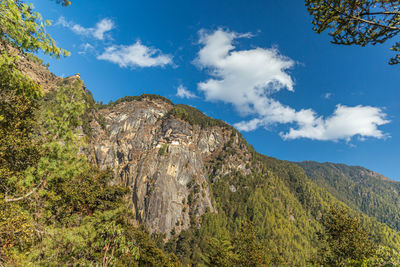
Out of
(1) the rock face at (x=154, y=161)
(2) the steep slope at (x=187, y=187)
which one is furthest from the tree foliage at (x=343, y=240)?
(1) the rock face at (x=154, y=161)

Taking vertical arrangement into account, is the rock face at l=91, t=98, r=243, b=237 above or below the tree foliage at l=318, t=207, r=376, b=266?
above

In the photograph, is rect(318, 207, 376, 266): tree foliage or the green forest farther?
rect(318, 207, 376, 266): tree foliage

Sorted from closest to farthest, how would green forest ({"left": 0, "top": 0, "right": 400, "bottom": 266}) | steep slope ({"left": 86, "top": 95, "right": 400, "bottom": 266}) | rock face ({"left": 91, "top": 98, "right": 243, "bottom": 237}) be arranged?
green forest ({"left": 0, "top": 0, "right": 400, "bottom": 266}), steep slope ({"left": 86, "top": 95, "right": 400, "bottom": 266}), rock face ({"left": 91, "top": 98, "right": 243, "bottom": 237})

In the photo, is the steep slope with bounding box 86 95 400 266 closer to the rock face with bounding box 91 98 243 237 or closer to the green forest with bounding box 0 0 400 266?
the rock face with bounding box 91 98 243 237

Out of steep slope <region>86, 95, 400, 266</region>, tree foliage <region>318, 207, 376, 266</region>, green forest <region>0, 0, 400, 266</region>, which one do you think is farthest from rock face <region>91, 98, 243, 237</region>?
tree foliage <region>318, 207, 376, 266</region>

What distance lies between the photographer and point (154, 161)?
130 meters

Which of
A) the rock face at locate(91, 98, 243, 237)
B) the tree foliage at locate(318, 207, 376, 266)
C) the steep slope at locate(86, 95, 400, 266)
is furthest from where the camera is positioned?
the rock face at locate(91, 98, 243, 237)

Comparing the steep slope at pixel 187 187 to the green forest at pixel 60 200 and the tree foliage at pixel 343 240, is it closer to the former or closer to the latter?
the green forest at pixel 60 200

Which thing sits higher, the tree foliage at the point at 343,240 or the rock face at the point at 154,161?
the rock face at the point at 154,161

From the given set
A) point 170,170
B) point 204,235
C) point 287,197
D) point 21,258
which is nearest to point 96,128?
point 170,170

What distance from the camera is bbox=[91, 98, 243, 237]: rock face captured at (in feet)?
378

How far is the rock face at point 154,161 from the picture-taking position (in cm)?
11525

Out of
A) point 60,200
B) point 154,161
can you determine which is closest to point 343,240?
point 60,200

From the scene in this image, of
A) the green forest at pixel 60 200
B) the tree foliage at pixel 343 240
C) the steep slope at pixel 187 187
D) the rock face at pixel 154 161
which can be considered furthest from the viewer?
the rock face at pixel 154 161
